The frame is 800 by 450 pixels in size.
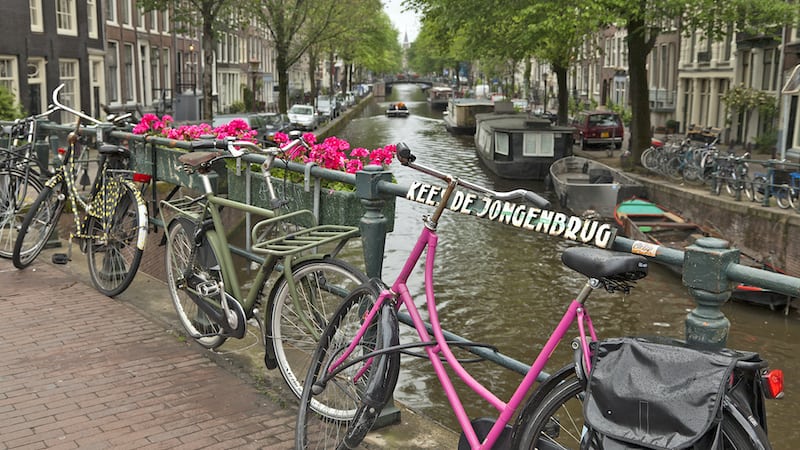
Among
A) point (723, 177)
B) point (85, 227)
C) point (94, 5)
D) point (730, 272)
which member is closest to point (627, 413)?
point (730, 272)

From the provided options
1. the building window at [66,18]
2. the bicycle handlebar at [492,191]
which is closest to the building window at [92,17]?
the building window at [66,18]

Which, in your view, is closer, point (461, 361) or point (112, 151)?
point (461, 361)

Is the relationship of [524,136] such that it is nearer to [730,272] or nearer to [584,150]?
[584,150]

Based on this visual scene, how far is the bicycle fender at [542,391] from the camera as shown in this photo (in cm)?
233

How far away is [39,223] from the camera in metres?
6.79

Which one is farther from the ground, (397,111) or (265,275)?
(265,275)

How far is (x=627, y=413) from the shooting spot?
206cm

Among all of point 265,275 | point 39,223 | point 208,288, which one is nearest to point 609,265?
point 265,275

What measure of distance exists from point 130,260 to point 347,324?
10.0ft

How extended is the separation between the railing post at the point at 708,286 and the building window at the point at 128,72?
31879 millimetres

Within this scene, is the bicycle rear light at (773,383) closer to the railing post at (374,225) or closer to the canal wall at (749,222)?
the railing post at (374,225)

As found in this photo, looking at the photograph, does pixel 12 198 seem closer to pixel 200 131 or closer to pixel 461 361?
pixel 200 131

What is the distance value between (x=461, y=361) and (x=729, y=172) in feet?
53.4

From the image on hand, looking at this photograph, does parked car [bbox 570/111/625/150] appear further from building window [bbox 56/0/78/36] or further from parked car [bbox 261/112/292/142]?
building window [bbox 56/0/78/36]
